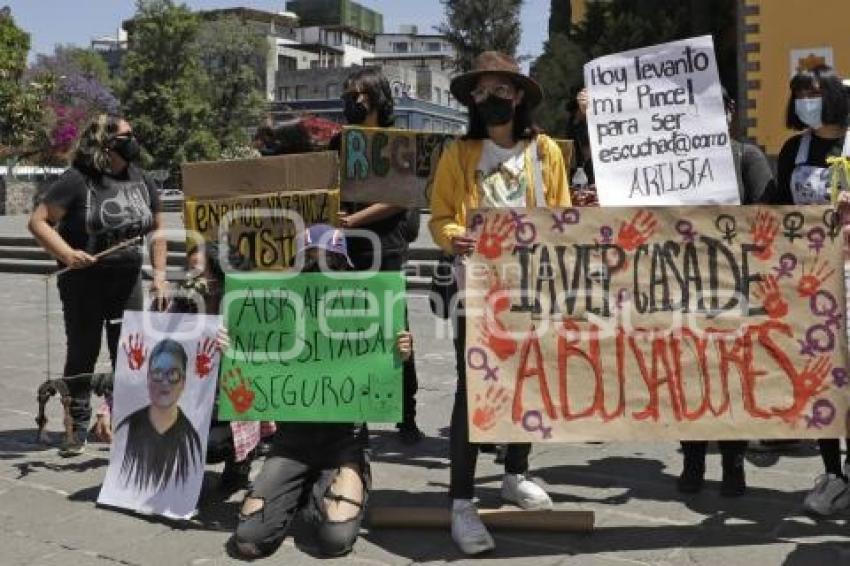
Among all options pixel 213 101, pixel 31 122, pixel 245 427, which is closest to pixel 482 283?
pixel 245 427

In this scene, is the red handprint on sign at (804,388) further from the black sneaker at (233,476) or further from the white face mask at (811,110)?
the black sneaker at (233,476)

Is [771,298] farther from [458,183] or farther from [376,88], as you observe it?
[376,88]

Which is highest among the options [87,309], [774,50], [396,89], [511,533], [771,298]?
[396,89]

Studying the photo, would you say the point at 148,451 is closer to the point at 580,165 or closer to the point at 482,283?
the point at 482,283

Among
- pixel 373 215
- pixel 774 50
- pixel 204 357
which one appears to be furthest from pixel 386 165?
pixel 774 50

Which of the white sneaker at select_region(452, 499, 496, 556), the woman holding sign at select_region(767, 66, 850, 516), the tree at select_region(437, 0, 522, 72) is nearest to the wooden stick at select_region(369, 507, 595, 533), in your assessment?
the white sneaker at select_region(452, 499, 496, 556)

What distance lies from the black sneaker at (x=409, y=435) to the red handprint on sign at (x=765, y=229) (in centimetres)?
243

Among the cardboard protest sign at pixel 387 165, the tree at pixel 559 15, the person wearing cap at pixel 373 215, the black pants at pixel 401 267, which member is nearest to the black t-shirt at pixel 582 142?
the cardboard protest sign at pixel 387 165

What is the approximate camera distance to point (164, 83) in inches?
1815

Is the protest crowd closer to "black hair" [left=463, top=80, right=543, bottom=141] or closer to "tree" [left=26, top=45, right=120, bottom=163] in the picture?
"black hair" [left=463, top=80, right=543, bottom=141]

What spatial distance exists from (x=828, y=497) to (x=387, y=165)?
273cm

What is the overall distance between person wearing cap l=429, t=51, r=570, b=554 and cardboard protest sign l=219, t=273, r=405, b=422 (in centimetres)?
32

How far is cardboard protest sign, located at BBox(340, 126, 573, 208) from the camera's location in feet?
16.9

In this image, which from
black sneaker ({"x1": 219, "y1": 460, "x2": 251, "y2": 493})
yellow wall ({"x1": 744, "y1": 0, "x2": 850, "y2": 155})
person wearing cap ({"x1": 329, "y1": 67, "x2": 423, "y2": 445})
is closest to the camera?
black sneaker ({"x1": 219, "y1": 460, "x2": 251, "y2": 493})
